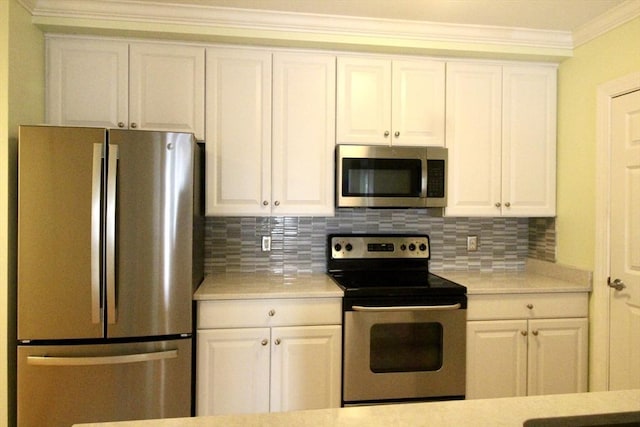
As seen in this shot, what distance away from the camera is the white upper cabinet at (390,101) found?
2.34 meters

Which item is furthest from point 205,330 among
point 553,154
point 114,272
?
point 553,154

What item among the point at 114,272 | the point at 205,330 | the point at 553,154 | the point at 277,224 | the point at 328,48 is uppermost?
the point at 328,48

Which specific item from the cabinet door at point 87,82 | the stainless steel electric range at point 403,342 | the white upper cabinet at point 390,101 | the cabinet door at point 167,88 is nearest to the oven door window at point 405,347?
the stainless steel electric range at point 403,342

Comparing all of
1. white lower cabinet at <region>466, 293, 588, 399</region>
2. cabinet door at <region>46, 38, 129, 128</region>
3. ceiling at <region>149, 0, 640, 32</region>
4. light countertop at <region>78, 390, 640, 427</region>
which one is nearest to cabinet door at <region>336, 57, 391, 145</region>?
ceiling at <region>149, 0, 640, 32</region>

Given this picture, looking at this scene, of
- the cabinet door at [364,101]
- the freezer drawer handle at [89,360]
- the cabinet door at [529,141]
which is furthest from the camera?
the cabinet door at [529,141]

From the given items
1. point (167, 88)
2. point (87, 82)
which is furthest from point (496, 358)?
point (87, 82)

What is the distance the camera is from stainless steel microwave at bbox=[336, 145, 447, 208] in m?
2.29

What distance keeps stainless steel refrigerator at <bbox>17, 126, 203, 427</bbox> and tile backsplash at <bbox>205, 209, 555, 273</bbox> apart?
26.4 inches

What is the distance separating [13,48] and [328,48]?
1.58 metres

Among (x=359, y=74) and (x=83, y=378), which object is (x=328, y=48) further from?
(x=83, y=378)

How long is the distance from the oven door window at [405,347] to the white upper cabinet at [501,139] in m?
0.77

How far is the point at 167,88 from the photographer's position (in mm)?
2191

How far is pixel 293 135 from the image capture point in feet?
7.55

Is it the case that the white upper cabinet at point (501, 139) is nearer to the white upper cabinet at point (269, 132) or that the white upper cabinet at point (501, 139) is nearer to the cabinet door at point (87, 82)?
the white upper cabinet at point (269, 132)
